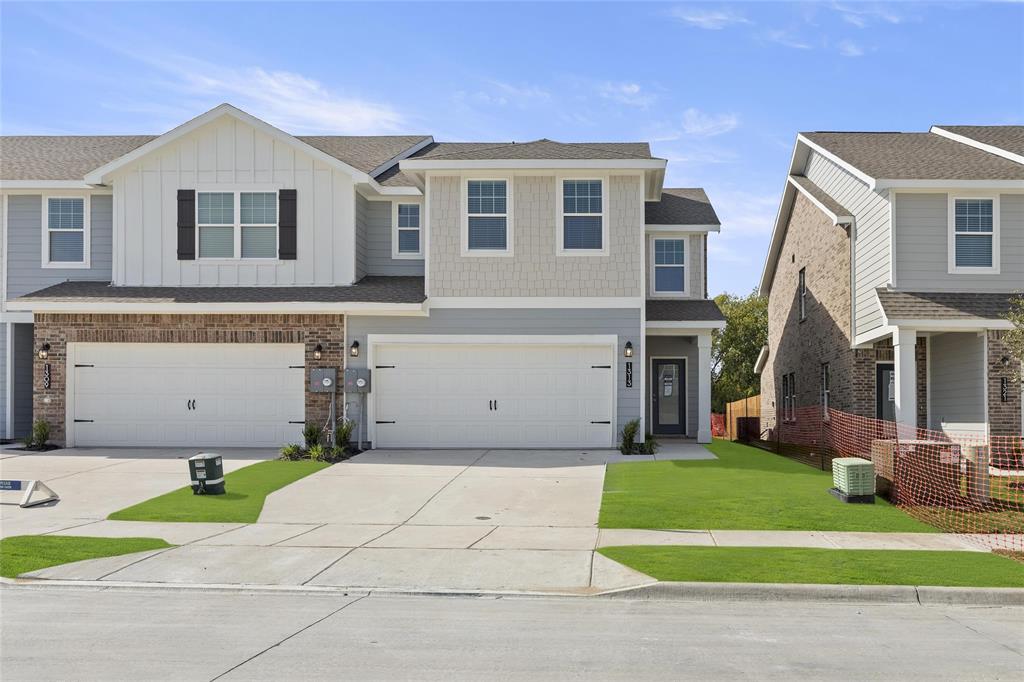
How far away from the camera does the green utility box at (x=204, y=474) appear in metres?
14.8

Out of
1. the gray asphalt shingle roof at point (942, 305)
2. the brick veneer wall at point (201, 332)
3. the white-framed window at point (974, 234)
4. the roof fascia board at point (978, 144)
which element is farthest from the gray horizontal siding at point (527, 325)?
the roof fascia board at point (978, 144)

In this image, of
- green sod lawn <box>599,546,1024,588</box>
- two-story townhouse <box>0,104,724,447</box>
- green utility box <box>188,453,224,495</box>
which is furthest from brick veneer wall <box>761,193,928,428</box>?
green utility box <box>188,453,224,495</box>

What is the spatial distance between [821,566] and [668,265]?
15232mm

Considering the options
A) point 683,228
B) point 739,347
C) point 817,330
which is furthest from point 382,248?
point 739,347

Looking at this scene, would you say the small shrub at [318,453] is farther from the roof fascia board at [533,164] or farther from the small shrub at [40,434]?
the roof fascia board at [533,164]

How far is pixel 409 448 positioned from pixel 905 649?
46.7 feet

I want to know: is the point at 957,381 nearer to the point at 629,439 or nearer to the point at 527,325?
the point at 629,439

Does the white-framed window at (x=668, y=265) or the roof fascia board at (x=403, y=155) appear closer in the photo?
the roof fascia board at (x=403, y=155)

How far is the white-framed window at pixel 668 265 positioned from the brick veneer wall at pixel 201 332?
8.58 meters

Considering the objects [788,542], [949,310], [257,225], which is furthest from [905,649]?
[257,225]

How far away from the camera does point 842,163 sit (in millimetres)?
21266

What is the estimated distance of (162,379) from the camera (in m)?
20.5

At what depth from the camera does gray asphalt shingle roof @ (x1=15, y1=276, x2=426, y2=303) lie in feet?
65.2

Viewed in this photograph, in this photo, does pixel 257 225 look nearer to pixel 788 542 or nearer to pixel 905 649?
pixel 788 542
